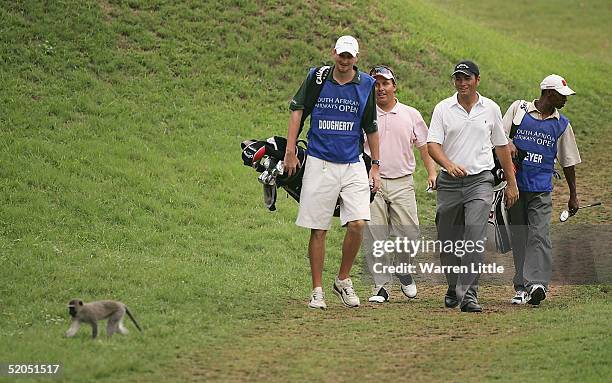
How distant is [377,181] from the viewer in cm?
983

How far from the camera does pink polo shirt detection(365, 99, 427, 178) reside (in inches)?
414

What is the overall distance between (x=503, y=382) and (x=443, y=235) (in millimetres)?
2999

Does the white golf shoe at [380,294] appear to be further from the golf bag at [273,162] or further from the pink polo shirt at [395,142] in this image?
the golf bag at [273,162]

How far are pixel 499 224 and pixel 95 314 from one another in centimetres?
431

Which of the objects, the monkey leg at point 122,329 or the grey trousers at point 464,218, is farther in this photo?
the grey trousers at point 464,218

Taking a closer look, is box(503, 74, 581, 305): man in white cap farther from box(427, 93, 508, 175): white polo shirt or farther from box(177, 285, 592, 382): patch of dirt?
box(427, 93, 508, 175): white polo shirt

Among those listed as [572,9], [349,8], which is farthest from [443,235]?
[572,9]

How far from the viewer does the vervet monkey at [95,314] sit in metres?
7.80

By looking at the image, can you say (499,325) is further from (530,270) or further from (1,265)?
(1,265)

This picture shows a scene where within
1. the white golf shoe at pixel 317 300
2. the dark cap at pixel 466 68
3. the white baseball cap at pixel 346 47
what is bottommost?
the white golf shoe at pixel 317 300

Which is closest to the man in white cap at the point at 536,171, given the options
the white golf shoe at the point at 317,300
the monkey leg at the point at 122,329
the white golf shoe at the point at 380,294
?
the white golf shoe at the point at 380,294

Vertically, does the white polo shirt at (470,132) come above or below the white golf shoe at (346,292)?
above

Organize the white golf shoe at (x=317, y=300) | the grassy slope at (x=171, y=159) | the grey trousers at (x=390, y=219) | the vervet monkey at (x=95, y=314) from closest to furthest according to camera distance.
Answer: the vervet monkey at (x=95, y=314)
the grassy slope at (x=171, y=159)
the white golf shoe at (x=317, y=300)
the grey trousers at (x=390, y=219)

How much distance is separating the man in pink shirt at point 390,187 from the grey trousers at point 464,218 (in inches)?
16.6
